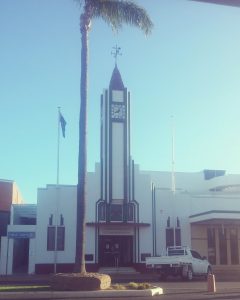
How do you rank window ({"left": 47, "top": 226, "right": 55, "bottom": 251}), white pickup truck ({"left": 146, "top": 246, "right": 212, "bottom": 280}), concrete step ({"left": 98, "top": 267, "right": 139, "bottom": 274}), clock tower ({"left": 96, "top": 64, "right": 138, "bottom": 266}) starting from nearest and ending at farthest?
white pickup truck ({"left": 146, "top": 246, "right": 212, "bottom": 280}) → concrete step ({"left": 98, "top": 267, "right": 139, "bottom": 274}) → window ({"left": 47, "top": 226, "right": 55, "bottom": 251}) → clock tower ({"left": 96, "top": 64, "right": 138, "bottom": 266})

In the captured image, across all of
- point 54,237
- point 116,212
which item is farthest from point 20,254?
point 116,212

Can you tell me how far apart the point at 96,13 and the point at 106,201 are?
16.7 metres

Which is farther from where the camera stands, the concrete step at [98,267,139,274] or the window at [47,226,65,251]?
the window at [47,226,65,251]

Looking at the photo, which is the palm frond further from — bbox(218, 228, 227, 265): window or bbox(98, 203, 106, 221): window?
bbox(218, 228, 227, 265): window

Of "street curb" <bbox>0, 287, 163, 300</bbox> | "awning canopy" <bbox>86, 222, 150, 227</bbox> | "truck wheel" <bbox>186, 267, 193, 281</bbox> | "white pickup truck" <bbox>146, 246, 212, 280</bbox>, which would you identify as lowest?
"street curb" <bbox>0, 287, 163, 300</bbox>

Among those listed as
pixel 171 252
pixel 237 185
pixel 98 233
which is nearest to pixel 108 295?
pixel 171 252

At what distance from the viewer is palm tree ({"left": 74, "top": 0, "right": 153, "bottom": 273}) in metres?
17.7

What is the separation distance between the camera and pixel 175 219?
34.5m

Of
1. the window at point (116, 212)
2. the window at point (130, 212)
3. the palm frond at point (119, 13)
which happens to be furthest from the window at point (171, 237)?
the palm frond at point (119, 13)

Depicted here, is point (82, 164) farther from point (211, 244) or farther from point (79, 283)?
point (211, 244)

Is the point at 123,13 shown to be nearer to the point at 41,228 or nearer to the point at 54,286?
the point at 54,286

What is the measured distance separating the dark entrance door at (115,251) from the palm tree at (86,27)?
52.8 ft

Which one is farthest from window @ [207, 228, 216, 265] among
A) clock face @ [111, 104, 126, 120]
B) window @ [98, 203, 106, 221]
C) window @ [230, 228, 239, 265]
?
clock face @ [111, 104, 126, 120]

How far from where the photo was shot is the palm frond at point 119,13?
64.8ft
